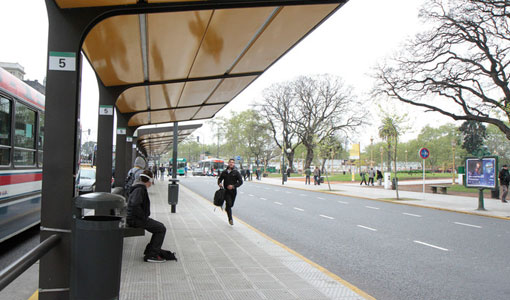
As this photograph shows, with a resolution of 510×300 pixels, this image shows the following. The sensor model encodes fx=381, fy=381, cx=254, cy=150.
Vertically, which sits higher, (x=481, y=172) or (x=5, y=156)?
(x=5, y=156)

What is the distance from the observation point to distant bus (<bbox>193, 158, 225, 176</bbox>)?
6250 centimetres

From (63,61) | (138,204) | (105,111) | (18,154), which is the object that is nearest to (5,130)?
(18,154)

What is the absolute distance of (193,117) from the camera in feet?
48.2

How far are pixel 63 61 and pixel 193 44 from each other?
2494 millimetres

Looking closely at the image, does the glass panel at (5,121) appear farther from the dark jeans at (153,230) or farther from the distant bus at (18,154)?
the dark jeans at (153,230)

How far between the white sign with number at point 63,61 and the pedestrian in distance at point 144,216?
247 cm

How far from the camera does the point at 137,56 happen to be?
612 centimetres

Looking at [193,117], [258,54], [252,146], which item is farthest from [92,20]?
[252,146]

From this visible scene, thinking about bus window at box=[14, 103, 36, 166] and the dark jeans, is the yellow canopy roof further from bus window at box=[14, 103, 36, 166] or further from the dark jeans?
the dark jeans

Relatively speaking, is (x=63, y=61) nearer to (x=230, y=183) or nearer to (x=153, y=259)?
(x=153, y=259)

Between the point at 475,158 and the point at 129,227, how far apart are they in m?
15.8

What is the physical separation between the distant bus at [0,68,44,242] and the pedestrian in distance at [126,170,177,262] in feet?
7.23

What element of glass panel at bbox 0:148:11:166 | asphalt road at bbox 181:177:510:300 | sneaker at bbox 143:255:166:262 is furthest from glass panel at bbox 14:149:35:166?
asphalt road at bbox 181:177:510:300

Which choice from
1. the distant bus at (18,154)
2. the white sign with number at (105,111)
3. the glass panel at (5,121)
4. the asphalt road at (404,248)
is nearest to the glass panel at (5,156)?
the distant bus at (18,154)
